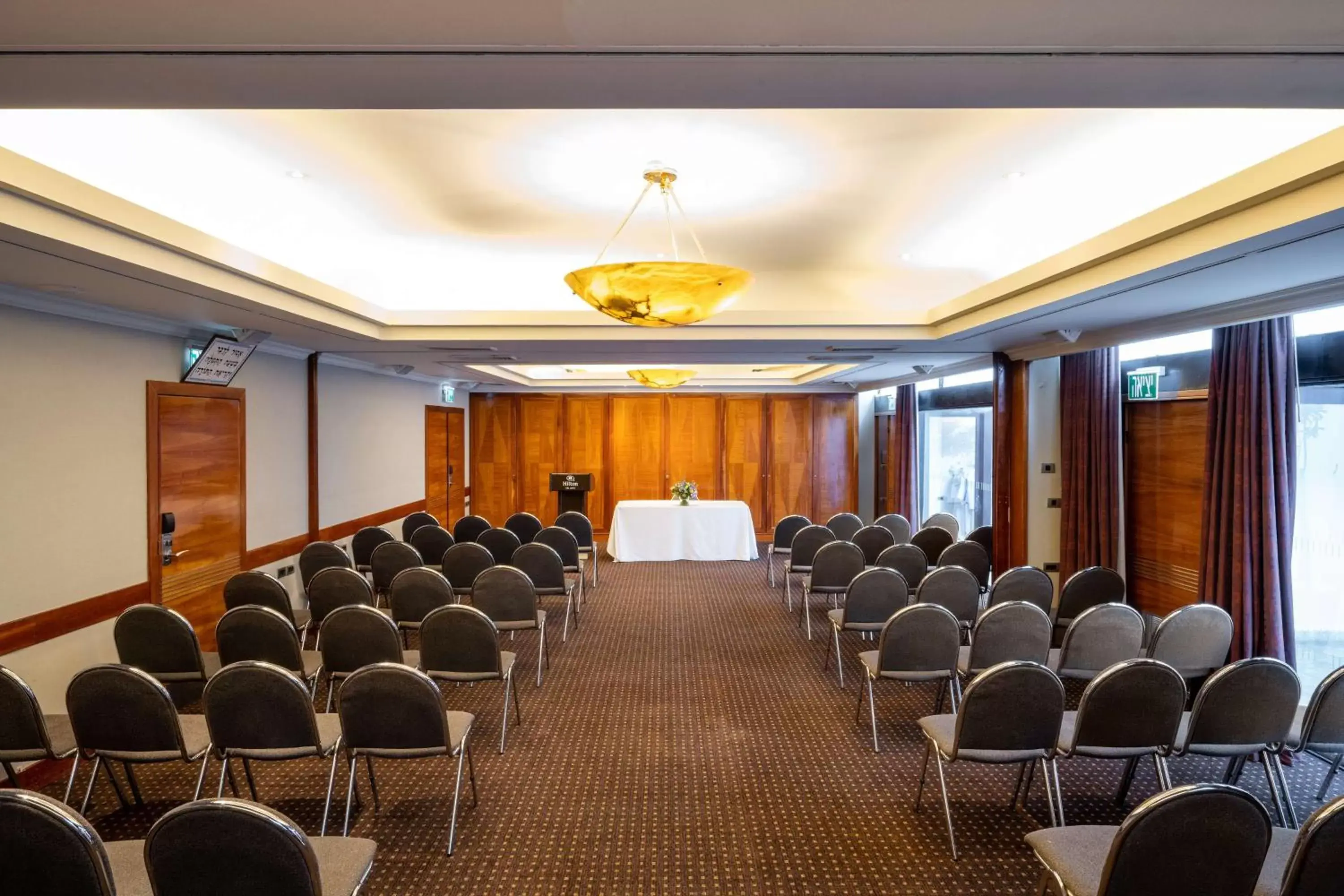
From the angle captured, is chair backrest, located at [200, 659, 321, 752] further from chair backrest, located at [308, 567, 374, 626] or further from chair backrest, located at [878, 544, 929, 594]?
chair backrest, located at [878, 544, 929, 594]

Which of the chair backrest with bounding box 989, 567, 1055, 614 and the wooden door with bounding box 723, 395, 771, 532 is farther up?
the wooden door with bounding box 723, 395, 771, 532

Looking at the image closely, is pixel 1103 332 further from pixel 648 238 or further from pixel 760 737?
pixel 760 737

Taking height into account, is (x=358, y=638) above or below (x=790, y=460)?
below

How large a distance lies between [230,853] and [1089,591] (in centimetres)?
587

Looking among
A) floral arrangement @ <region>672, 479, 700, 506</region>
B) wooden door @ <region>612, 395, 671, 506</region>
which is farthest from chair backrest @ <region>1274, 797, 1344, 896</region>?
wooden door @ <region>612, 395, 671, 506</region>

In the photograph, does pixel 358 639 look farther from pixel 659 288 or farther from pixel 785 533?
pixel 785 533

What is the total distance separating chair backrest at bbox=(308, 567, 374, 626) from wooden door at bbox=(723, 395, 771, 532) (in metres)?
10.4

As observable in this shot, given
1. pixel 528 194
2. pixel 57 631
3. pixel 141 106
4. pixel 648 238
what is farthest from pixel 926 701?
pixel 57 631

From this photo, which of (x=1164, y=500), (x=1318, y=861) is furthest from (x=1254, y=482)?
(x=1318, y=861)

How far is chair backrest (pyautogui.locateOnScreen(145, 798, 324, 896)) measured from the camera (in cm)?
212

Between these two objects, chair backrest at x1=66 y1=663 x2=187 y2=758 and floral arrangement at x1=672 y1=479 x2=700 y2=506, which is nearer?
chair backrest at x1=66 y1=663 x2=187 y2=758

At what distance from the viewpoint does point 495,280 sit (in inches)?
277

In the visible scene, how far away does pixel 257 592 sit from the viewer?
5656 mm

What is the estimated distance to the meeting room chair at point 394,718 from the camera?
3395mm
